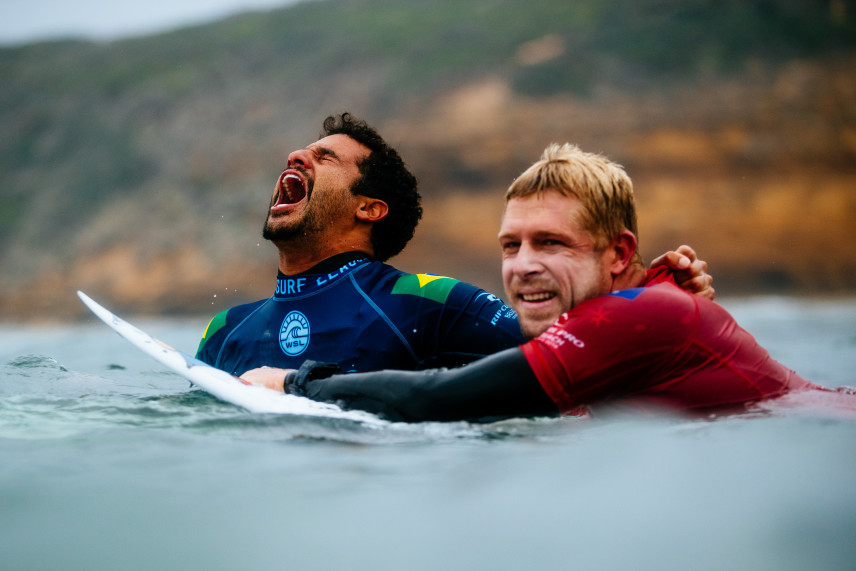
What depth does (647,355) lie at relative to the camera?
246 centimetres

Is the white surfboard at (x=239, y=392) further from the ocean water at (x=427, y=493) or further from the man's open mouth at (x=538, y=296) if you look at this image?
the man's open mouth at (x=538, y=296)

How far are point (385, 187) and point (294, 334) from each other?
0.86m

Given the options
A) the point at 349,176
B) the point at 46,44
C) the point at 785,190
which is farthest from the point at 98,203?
the point at 349,176

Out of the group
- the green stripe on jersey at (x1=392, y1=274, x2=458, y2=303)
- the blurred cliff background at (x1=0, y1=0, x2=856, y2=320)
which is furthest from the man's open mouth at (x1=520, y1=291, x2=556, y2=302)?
the blurred cliff background at (x1=0, y1=0, x2=856, y2=320)

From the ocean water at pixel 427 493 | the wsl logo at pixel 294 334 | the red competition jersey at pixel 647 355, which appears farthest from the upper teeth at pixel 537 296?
the wsl logo at pixel 294 334

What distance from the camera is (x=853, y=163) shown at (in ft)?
73.5

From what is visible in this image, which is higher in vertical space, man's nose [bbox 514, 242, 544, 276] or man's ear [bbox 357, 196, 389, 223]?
man's ear [bbox 357, 196, 389, 223]

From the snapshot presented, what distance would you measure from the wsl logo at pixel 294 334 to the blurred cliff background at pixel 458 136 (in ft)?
61.3

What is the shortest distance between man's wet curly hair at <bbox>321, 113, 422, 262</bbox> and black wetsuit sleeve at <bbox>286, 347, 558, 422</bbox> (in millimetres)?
1365

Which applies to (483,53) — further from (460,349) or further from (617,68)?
(460,349)

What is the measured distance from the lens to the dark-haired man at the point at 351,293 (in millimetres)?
3523

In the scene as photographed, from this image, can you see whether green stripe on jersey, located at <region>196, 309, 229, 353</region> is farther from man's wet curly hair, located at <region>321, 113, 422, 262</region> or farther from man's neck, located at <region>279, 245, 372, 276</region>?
man's wet curly hair, located at <region>321, 113, 422, 262</region>

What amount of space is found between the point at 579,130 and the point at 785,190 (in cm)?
556

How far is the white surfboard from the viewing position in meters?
2.76
